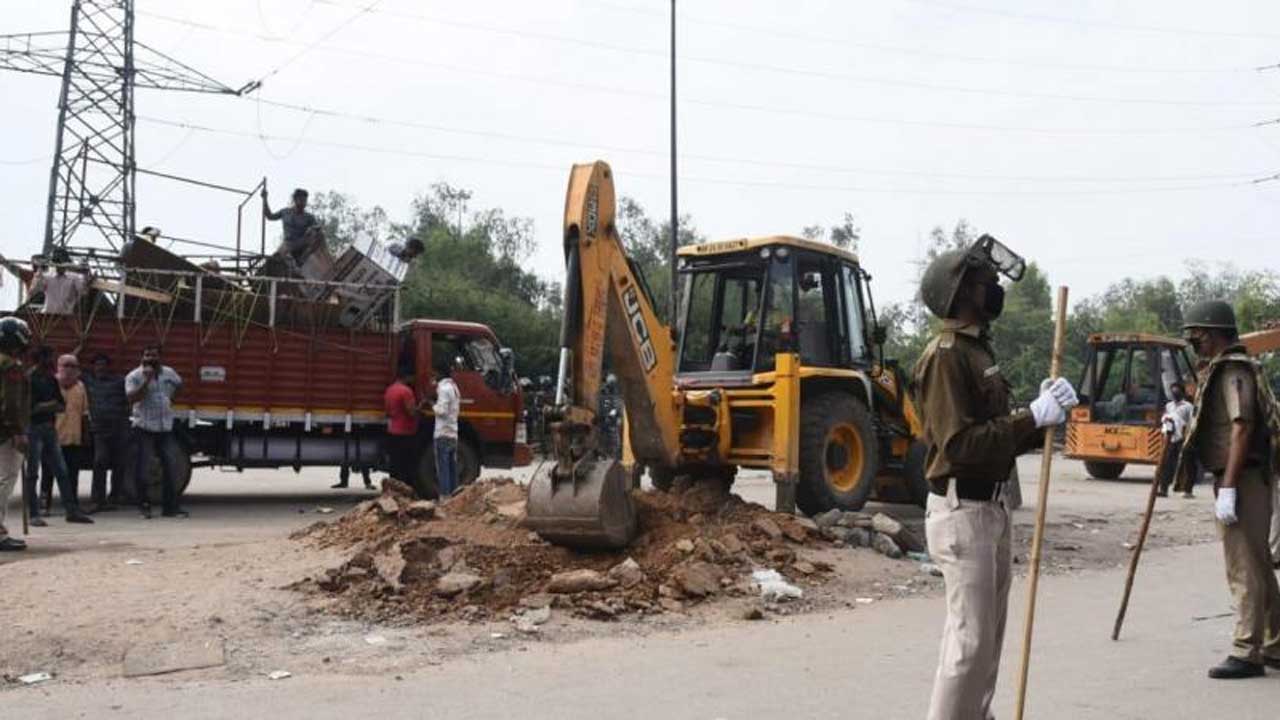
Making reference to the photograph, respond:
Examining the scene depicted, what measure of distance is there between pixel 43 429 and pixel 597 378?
6.34 metres

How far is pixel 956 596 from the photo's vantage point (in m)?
4.30

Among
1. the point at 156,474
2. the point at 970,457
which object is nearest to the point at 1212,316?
the point at 970,457

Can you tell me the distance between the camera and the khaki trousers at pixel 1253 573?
6.30 m

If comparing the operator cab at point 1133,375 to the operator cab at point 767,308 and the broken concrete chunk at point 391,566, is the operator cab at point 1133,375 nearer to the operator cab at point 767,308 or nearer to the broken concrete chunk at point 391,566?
the operator cab at point 767,308

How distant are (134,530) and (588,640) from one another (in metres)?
7.15

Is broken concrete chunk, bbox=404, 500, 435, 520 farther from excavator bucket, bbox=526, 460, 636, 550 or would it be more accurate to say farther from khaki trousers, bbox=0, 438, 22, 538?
khaki trousers, bbox=0, 438, 22, 538

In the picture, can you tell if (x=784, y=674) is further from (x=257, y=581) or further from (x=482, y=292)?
(x=482, y=292)

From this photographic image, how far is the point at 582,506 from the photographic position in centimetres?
856

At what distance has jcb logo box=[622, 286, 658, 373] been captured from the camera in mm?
10047

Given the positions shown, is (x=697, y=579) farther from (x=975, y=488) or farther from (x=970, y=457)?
(x=970, y=457)

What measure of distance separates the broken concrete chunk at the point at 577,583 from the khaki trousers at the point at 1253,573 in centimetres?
388

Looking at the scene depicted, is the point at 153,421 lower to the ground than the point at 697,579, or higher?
higher

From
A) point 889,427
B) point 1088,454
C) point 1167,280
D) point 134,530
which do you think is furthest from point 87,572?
point 1167,280

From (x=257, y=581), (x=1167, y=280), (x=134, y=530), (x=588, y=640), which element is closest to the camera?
(x=588, y=640)
